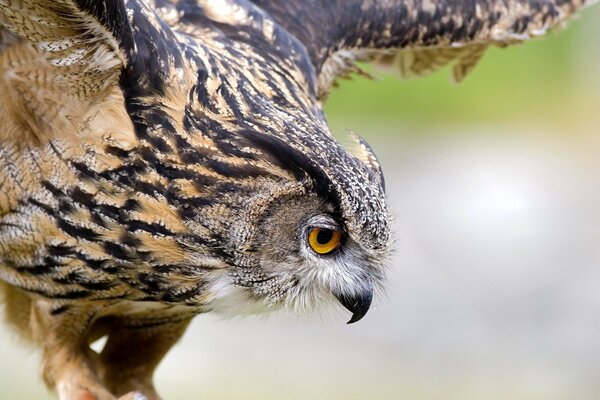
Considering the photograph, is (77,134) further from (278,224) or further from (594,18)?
(594,18)

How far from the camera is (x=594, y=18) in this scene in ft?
47.5

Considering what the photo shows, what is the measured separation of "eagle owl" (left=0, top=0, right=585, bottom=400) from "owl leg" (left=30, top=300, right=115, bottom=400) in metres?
0.11

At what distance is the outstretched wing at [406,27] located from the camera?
4.97 m

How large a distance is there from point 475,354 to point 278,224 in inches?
285

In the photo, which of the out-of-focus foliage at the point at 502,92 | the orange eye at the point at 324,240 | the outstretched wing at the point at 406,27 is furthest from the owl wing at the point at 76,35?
the out-of-focus foliage at the point at 502,92

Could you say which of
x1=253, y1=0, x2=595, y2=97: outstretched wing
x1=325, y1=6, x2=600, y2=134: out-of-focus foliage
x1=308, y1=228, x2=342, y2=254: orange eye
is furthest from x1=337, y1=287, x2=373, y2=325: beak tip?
x1=325, y1=6, x2=600, y2=134: out-of-focus foliage

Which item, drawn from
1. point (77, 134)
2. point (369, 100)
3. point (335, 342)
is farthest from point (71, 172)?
point (369, 100)

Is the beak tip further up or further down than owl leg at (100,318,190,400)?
further up

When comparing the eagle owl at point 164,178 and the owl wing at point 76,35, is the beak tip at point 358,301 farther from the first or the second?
the owl wing at point 76,35

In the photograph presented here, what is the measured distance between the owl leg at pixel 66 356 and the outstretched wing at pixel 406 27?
4.94 ft

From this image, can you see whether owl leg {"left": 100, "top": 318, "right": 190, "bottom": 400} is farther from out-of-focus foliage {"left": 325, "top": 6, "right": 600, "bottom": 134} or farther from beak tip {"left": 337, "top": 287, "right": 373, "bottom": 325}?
out-of-focus foliage {"left": 325, "top": 6, "right": 600, "bottom": 134}

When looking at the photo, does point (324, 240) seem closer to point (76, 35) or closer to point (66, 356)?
point (76, 35)

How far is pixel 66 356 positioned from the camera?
4.36m

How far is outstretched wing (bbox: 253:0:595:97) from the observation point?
497 centimetres
